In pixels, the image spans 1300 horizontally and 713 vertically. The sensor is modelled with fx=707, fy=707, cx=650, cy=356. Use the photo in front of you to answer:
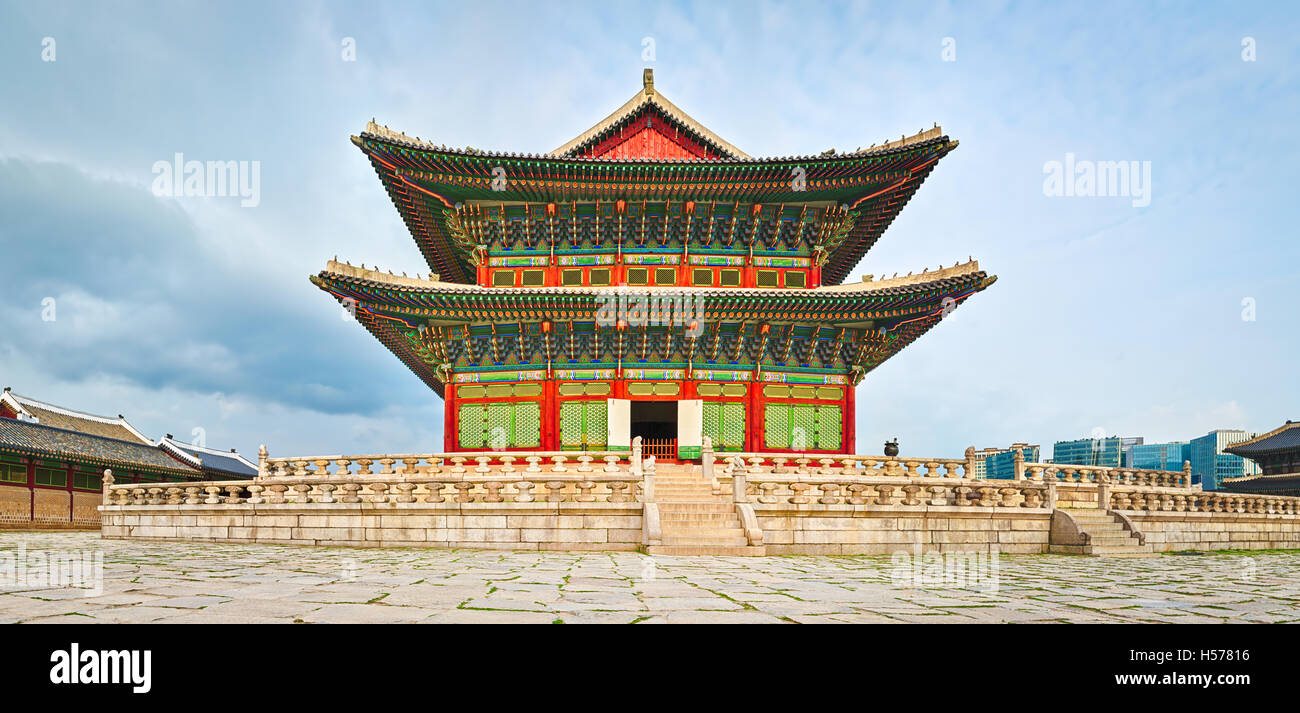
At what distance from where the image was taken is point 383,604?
19.7 ft

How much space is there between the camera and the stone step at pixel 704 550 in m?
12.9

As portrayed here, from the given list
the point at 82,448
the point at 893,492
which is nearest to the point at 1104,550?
the point at 893,492

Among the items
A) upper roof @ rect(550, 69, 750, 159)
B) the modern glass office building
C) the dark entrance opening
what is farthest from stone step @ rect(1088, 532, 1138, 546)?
the modern glass office building

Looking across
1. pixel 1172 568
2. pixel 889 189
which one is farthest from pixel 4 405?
pixel 1172 568

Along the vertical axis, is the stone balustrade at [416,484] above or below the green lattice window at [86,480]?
above

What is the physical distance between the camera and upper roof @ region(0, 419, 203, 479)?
27047 mm

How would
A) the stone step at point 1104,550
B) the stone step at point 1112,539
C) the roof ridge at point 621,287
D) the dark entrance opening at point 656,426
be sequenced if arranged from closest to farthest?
the stone step at point 1104,550 < the stone step at point 1112,539 < the roof ridge at point 621,287 < the dark entrance opening at point 656,426

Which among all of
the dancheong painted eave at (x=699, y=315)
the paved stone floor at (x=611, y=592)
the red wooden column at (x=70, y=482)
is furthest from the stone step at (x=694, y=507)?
the red wooden column at (x=70, y=482)

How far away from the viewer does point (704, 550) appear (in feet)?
42.4

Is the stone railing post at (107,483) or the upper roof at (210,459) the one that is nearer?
the stone railing post at (107,483)

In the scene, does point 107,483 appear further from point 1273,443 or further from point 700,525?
point 1273,443

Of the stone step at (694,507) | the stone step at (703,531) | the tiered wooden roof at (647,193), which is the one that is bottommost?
the stone step at (703,531)

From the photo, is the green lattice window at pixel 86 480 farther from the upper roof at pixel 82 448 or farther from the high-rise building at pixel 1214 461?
the high-rise building at pixel 1214 461

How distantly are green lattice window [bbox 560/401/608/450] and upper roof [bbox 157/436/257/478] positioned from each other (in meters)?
26.9
